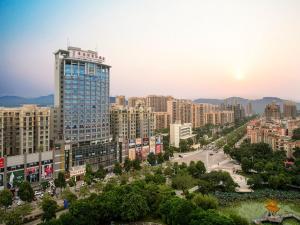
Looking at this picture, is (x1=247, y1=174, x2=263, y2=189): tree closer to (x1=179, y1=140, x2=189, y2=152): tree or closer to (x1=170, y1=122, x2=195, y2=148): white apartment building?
(x1=179, y1=140, x2=189, y2=152): tree

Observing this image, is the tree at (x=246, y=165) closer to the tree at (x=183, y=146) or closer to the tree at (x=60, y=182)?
the tree at (x=183, y=146)

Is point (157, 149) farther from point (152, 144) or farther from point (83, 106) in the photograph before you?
point (83, 106)

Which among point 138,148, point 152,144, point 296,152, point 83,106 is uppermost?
point 83,106

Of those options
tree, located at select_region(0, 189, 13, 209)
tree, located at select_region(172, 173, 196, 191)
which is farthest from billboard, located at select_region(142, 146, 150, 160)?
tree, located at select_region(0, 189, 13, 209)

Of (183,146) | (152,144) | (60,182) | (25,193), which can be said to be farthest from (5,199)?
(183,146)

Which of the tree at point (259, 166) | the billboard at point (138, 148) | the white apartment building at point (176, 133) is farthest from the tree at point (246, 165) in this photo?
the white apartment building at point (176, 133)
